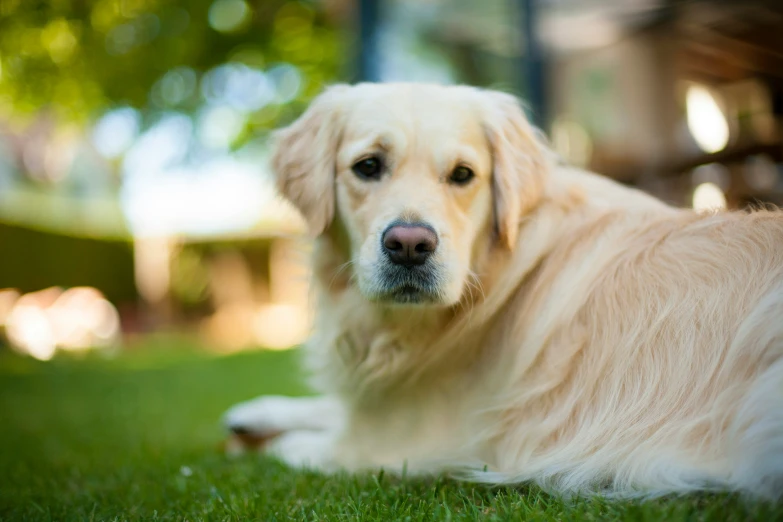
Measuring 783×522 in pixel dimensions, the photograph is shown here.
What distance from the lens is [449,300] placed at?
2.24m

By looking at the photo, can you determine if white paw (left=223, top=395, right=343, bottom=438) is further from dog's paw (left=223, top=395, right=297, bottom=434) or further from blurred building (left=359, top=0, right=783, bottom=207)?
blurred building (left=359, top=0, right=783, bottom=207)

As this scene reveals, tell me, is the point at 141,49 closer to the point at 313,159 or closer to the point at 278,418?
the point at 278,418

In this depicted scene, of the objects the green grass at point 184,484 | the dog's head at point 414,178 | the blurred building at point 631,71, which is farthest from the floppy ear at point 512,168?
the blurred building at point 631,71

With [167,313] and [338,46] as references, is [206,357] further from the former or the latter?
[338,46]

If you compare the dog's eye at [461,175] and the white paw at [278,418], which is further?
the white paw at [278,418]

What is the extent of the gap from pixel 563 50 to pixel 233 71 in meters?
6.95

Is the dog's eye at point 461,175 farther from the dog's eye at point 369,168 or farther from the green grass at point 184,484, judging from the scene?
the green grass at point 184,484

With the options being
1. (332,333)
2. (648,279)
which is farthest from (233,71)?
(648,279)

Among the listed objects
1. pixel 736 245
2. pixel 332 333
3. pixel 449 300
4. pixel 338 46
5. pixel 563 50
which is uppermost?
pixel 338 46

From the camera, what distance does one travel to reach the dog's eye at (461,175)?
94.3 inches

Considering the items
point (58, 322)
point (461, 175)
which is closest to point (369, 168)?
point (461, 175)

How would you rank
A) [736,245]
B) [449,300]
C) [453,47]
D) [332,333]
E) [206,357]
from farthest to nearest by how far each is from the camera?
[206,357]
[453,47]
[332,333]
[449,300]
[736,245]

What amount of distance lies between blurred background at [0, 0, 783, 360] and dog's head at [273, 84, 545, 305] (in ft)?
1.14

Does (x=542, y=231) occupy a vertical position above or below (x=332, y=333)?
above
